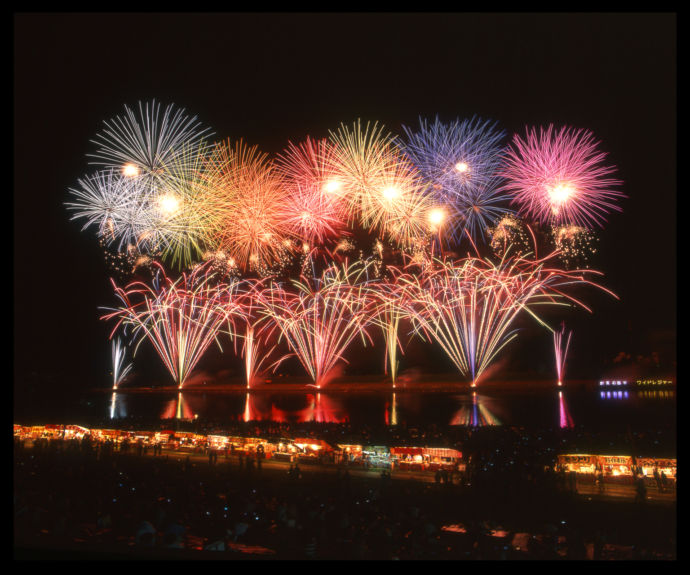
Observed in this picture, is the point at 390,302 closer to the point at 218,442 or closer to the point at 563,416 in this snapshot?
the point at 563,416

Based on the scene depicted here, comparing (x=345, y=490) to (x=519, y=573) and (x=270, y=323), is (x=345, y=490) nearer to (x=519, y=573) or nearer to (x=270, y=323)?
(x=519, y=573)

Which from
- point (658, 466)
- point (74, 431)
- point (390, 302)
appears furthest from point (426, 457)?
point (390, 302)

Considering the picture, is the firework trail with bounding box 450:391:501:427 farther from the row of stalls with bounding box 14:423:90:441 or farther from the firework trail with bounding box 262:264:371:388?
the row of stalls with bounding box 14:423:90:441

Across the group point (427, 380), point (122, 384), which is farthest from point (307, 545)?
point (122, 384)

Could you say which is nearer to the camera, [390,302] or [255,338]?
[390,302]

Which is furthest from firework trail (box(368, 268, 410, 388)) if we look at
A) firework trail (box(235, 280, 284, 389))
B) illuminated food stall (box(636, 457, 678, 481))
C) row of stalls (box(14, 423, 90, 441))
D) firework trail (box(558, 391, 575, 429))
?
illuminated food stall (box(636, 457, 678, 481))

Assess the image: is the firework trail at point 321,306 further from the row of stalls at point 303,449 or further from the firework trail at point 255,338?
the row of stalls at point 303,449

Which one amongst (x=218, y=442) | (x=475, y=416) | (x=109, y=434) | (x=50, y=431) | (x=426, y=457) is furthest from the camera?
(x=475, y=416)
